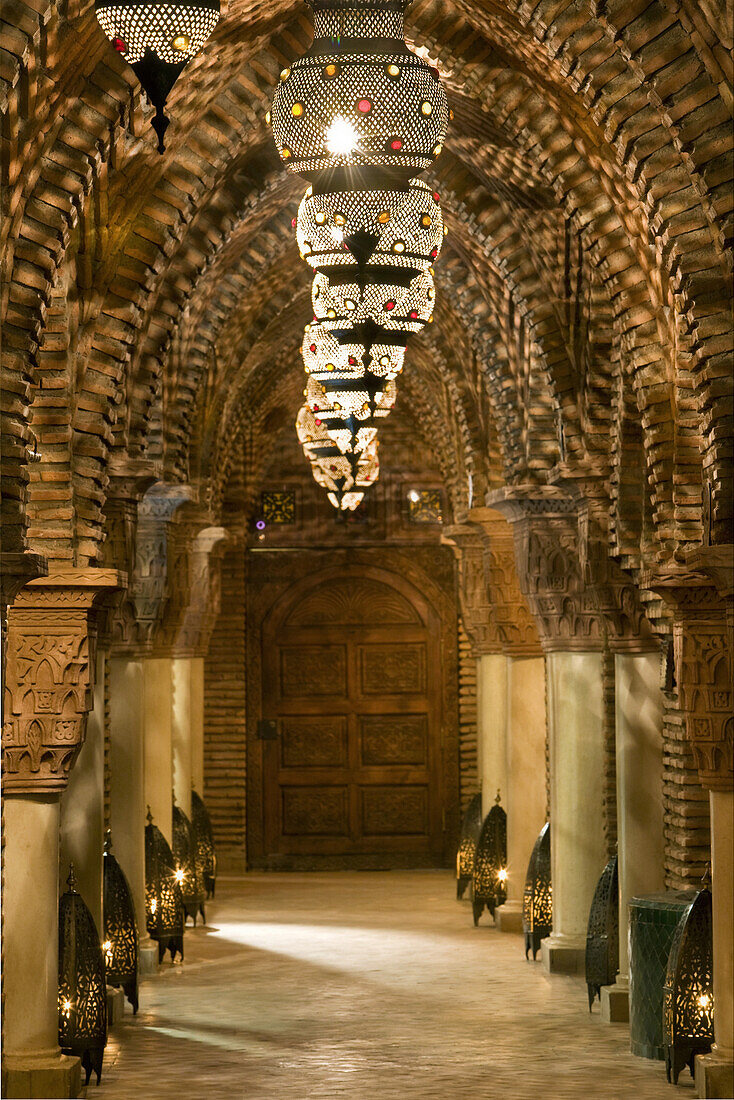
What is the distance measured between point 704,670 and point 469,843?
32.1ft

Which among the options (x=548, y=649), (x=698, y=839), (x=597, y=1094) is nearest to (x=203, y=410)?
(x=548, y=649)

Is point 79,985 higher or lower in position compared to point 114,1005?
higher

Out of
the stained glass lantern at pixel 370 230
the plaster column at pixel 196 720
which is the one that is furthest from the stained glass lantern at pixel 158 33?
the plaster column at pixel 196 720

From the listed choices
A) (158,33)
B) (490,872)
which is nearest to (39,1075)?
(158,33)

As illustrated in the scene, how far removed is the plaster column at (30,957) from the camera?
328 inches

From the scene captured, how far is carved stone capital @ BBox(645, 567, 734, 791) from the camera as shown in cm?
812

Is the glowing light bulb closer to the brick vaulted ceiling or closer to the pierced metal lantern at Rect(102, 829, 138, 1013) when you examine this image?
the brick vaulted ceiling

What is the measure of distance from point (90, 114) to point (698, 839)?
5.42m

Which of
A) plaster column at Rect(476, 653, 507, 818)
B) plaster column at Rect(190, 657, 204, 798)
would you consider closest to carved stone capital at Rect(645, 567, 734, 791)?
plaster column at Rect(476, 653, 507, 818)

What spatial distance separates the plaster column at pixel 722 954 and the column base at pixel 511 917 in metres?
7.17

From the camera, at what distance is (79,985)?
29.9 ft

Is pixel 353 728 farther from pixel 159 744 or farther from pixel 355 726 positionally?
pixel 159 744

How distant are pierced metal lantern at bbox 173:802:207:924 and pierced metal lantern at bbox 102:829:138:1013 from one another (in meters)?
4.62

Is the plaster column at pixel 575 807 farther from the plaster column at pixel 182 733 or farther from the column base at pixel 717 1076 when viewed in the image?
the plaster column at pixel 182 733
